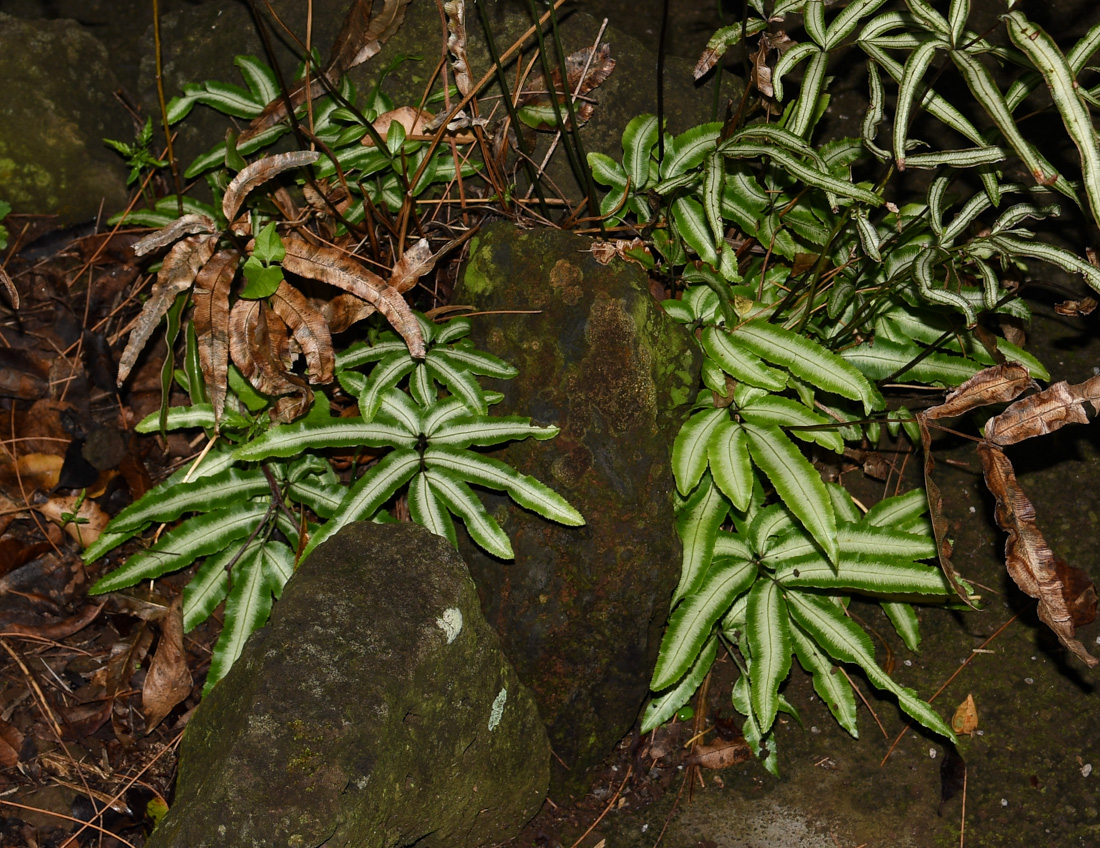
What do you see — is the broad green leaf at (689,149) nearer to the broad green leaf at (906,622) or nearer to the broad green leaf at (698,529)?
the broad green leaf at (698,529)

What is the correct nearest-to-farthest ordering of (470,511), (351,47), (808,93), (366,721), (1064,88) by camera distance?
(1064,88)
(366,721)
(808,93)
(470,511)
(351,47)

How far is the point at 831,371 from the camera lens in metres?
2.70

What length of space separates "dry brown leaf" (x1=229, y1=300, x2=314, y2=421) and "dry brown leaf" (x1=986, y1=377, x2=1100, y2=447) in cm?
206

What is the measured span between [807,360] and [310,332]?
61.4 inches

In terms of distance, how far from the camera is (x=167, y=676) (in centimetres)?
287

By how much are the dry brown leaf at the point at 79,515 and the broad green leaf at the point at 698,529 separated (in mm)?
2013

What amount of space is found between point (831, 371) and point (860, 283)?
0.44m

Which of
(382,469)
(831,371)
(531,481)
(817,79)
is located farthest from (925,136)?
(382,469)

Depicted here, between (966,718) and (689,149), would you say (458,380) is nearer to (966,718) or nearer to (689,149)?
(689,149)

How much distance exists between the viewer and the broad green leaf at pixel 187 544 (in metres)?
2.81

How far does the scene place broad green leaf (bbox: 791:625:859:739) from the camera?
9.02 feet

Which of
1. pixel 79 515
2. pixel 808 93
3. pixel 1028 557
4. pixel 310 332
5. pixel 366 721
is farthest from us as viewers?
pixel 79 515

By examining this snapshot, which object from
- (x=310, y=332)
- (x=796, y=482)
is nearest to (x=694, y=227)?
(x=796, y=482)

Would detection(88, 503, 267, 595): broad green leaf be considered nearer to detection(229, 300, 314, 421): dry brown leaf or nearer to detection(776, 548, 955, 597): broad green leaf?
detection(229, 300, 314, 421): dry brown leaf
